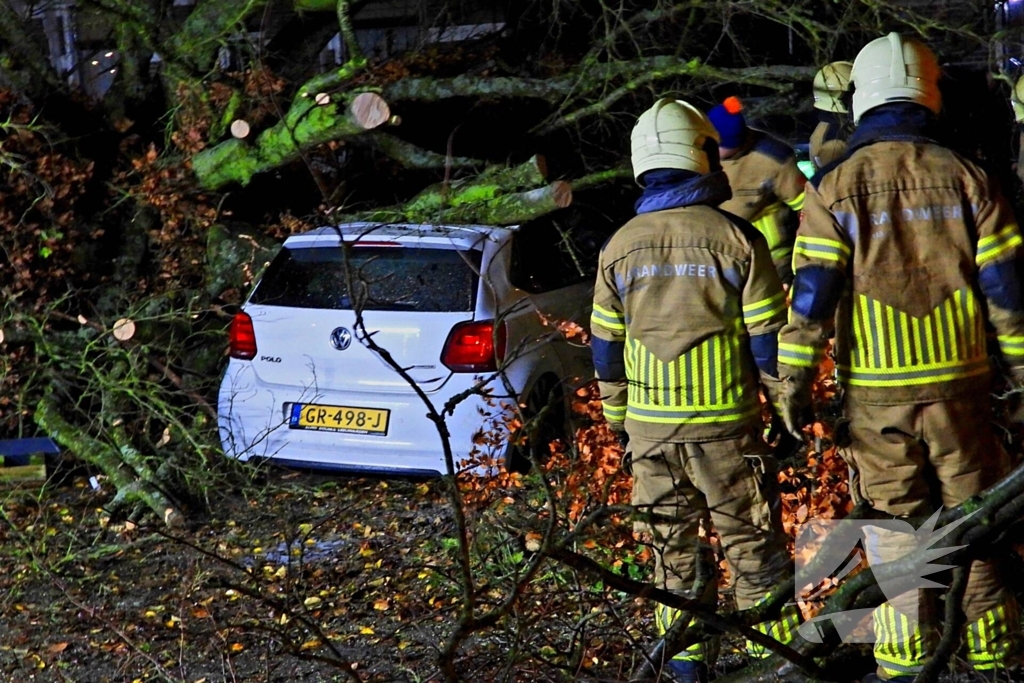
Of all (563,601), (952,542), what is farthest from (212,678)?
(952,542)

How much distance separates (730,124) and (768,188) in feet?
1.17

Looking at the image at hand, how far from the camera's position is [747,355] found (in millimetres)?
4082

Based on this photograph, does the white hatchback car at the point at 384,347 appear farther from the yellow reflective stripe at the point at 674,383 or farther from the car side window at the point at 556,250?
the yellow reflective stripe at the point at 674,383

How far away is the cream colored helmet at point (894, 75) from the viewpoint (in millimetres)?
3873

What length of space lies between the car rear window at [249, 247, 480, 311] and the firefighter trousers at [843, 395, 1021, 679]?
304 cm

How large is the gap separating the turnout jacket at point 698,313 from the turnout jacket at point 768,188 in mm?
1633

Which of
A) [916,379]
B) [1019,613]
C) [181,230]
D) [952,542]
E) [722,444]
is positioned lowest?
[181,230]

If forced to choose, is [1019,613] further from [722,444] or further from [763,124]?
[763,124]

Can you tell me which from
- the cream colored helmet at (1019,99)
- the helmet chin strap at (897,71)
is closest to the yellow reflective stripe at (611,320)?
the helmet chin strap at (897,71)

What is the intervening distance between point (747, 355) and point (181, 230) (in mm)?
6277

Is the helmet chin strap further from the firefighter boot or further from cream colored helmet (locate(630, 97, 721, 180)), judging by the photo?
the firefighter boot

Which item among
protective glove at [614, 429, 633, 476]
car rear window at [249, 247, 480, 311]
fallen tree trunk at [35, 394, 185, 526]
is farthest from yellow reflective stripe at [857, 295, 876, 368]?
fallen tree trunk at [35, 394, 185, 526]

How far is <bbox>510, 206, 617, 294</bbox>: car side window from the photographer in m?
7.08

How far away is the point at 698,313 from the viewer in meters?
4.01
